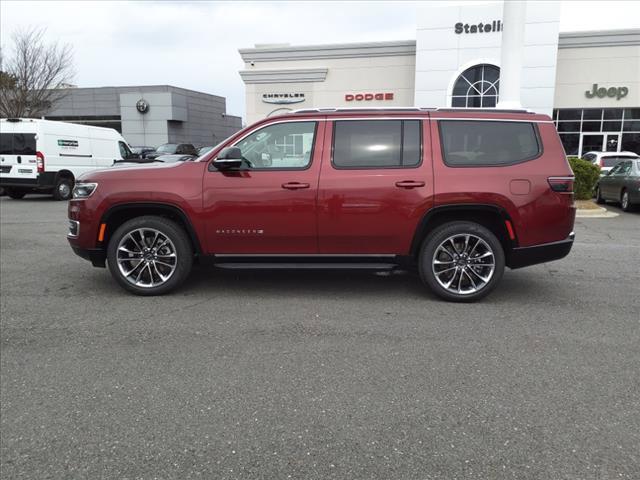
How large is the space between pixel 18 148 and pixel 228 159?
1323 centimetres

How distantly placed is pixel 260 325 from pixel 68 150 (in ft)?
47.6

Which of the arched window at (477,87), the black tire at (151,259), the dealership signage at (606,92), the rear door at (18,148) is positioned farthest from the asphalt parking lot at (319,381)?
the dealership signage at (606,92)

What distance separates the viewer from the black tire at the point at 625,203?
515 inches

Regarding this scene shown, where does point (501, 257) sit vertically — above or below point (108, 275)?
above

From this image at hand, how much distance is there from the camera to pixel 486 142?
5.35 metres

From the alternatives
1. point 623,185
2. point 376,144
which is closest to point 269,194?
point 376,144

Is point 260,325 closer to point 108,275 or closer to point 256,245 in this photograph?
point 256,245

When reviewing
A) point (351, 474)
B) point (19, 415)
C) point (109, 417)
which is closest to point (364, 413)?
point (351, 474)

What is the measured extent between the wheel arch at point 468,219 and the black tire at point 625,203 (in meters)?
9.58

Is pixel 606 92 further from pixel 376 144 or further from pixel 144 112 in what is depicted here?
pixel 144 112

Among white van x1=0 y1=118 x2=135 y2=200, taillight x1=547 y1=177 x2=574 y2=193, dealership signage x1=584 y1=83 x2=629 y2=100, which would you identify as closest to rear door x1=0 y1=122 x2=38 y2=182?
white van x1=0 y1=118 x2=135 y2=200

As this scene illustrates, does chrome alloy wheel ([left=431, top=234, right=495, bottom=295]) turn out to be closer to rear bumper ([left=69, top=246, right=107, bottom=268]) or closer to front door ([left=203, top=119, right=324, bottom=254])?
front door ([left=203, top=119, right=324, bottom=254])

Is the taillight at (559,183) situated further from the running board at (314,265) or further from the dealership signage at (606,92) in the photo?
the dealership signage at (606,92)

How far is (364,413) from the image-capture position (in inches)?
125
